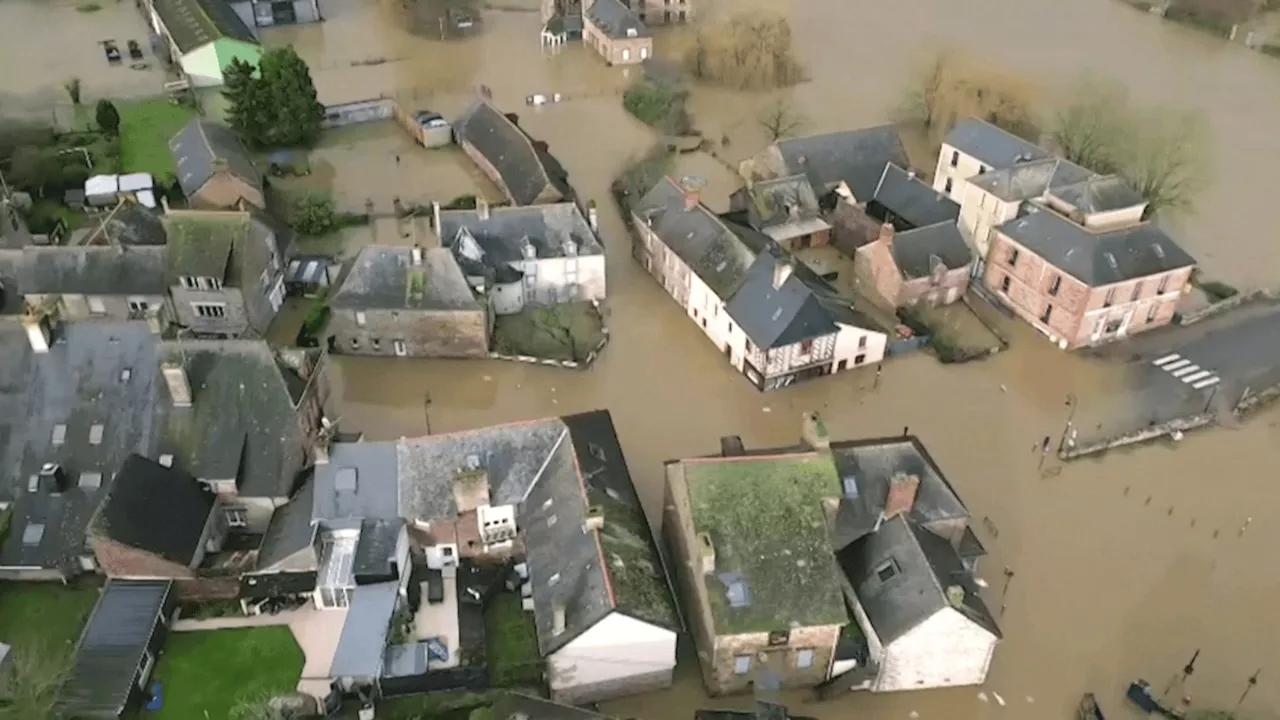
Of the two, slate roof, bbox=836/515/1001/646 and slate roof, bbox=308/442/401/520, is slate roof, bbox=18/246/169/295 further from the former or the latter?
slate roof, bbox=836/515/1001/646

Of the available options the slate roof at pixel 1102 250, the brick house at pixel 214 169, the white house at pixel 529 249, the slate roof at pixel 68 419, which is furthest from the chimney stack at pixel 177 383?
the slate roof at pixel 1102 250

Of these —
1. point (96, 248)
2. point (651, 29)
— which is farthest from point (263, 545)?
point (651, 29)

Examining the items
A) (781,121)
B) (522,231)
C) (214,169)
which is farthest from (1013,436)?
(214,169)

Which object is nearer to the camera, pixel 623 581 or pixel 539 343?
pixel 623 581

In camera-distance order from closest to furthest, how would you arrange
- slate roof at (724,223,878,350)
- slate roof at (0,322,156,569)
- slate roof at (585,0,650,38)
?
slate roof at (0,322,156,569) < slate roof at (724,223,878,350) < slate roof at (585,0,650,38)

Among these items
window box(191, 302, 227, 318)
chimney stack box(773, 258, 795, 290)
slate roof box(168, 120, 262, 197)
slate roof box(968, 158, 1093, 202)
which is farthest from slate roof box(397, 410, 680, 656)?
slate roof box(968, 158, 1093, 202)

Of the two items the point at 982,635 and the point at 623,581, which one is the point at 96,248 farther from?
the point at 982,635

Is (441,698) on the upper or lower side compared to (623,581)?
lower
